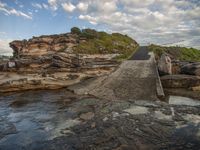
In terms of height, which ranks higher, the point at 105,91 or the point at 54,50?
the point at 54,50

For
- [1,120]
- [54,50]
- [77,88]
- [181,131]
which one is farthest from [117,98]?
[54,50]

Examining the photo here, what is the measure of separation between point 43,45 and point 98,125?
32.9 m

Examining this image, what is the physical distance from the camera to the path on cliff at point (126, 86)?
15620 mm

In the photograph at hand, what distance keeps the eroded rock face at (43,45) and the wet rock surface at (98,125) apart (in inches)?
1018

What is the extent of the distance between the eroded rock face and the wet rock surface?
84.9ft

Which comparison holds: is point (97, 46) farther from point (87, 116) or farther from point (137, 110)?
point (87, 116)

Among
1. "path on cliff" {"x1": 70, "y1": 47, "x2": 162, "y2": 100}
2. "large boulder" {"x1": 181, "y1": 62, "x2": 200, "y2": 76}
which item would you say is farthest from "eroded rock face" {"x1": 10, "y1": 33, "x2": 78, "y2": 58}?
"large boulder" {"x1": 181, "y1": 62, "x2": 200, "y2": 76}

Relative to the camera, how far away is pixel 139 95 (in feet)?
50.9

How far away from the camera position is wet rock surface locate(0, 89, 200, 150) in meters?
8.80

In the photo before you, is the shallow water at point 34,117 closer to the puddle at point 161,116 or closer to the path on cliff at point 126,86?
the path on cliff at point 126,86

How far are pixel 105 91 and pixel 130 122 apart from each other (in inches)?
247

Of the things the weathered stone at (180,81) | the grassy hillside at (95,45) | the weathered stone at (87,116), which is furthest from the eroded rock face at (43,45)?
the weathered stone at (87,116)

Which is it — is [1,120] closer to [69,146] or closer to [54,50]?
[69,146]

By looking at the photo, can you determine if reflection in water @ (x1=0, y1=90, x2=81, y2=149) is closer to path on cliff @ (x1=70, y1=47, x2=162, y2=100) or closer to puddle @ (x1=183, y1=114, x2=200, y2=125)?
path on cliff @ (x1=70, y1=47, x2=162, y2=100)
